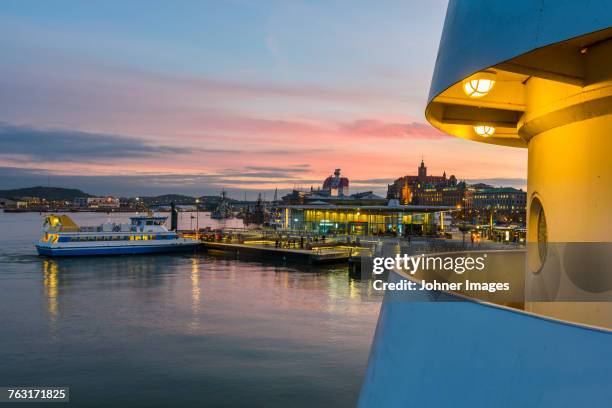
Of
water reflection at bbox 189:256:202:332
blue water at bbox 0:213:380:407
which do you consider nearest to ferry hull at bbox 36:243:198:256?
water reflection at bbox 189:256:202:332

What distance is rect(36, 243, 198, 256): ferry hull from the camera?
54.7 metres

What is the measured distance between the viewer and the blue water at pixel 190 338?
16.0 meters

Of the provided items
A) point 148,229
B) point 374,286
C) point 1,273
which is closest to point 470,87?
point 374,286

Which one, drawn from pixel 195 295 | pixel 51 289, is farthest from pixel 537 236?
pixel 51 289

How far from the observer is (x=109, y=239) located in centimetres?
5822

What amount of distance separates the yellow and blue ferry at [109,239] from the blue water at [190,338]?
15421 millimetres

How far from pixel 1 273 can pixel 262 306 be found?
1032 inches

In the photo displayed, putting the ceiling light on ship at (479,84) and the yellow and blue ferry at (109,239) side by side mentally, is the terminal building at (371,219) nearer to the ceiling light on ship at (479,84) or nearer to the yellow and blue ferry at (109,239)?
the yellow and blue ferry at (109,239)

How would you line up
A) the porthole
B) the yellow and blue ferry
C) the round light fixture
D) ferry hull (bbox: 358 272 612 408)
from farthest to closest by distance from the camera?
the yellow and blue ferry < the round light fixture < the porthole < ferry hull (bbox: 358 272 612 408)

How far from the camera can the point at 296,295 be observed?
3216 cm

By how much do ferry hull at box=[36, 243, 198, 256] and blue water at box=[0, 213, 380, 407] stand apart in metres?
14.6

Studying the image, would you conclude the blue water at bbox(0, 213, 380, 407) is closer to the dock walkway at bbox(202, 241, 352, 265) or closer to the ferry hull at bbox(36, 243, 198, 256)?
the dock walkway at bbox(202, 241, 352, 265)

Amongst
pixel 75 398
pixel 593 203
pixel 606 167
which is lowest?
pixel 75 398

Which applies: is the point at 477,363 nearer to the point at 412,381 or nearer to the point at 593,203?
the point at 412,381
